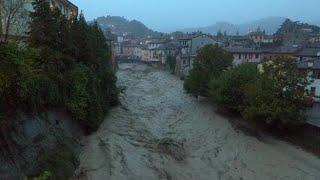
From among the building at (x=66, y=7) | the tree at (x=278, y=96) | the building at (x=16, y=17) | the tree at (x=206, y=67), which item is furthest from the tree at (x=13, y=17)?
the tree at (x=206, y=67)

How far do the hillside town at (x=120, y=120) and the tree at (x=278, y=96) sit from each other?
0.06 metres

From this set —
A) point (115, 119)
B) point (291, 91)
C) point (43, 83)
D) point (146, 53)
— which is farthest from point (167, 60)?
point (43, 83)

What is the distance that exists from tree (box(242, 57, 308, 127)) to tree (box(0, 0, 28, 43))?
48.7 ft

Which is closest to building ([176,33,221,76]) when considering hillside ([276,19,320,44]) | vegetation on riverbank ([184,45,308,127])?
hillside ([276,19,320,44])

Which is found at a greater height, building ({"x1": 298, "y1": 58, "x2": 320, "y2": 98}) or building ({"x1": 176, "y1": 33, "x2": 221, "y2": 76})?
building ({"x1": 176, "y1": 33, "x2": 221, "y2": 76})

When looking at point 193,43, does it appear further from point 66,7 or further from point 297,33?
point 66,7

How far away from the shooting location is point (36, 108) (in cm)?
2230

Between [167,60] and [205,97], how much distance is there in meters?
39.8

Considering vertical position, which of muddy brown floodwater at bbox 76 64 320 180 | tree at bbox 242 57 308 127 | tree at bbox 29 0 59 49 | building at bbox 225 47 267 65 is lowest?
muddy brown floodwater at bbox 76 64 320 180

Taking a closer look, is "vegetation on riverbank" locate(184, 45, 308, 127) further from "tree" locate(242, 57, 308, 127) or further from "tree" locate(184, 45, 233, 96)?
"tree" locate(184, 45, 233, 96)

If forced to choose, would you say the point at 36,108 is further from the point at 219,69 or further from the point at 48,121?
the point at 219,69

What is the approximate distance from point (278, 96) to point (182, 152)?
708cm

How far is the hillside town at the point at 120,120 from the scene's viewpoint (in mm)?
20641

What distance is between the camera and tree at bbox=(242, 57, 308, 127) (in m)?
27.4
